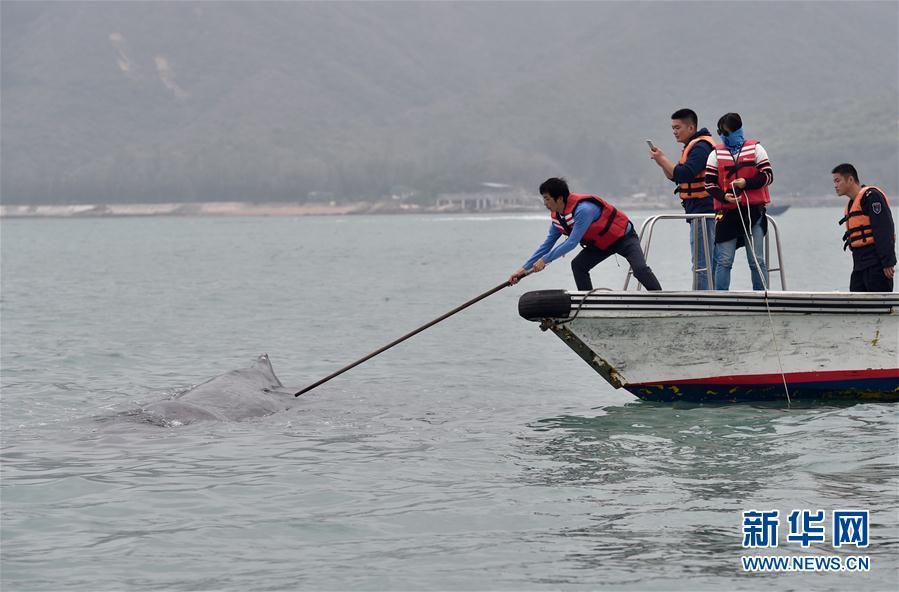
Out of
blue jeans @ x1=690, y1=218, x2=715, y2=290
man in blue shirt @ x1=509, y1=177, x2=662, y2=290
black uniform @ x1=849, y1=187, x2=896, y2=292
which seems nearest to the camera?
man in blue shirt @ x1=509, y1=177, x2=662, y2=290

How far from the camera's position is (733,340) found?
12.6 metres

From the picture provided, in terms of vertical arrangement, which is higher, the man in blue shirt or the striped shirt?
the striped shirt

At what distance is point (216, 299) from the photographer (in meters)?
34.2

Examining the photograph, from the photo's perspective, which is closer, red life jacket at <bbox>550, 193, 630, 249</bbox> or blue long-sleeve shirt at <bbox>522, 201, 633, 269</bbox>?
blue long-sleeve shirt at <bbox>522, 201, 633, 269</bbox>

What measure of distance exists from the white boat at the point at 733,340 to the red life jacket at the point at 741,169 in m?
1.17

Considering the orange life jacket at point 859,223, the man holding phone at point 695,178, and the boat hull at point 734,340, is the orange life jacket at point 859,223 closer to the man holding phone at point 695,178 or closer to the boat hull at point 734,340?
the boat hull at point 734,340

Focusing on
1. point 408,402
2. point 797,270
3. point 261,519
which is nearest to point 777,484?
point 261,519

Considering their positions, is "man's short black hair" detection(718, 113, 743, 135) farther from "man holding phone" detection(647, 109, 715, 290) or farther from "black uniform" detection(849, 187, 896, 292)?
"black uniform" detection(849, 187, 896, 292)

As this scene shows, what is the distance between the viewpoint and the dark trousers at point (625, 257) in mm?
12664

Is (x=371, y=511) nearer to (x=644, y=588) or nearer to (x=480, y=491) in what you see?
(x=480, y=491)

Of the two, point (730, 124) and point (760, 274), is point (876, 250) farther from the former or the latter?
point (730, 124)

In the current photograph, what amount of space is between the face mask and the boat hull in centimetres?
172

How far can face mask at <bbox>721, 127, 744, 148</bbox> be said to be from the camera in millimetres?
12789

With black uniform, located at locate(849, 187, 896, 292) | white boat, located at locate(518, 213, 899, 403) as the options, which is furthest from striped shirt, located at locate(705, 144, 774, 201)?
white boat, located at locate(518, 213, 899, 403)
